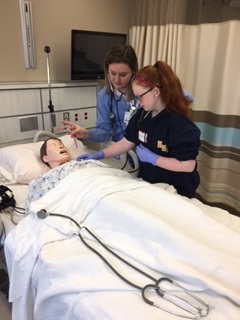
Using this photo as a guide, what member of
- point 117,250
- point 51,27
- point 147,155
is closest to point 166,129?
point 147,155

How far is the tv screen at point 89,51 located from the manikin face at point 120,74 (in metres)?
0.78

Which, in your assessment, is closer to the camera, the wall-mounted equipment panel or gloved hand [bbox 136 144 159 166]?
gloved hand [bbox 136 144 159 166]

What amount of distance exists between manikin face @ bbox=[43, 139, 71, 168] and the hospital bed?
1.45 ft

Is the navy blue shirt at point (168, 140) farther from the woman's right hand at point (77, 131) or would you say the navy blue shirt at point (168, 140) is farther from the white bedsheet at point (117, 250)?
the woman's right hand at point (77, 131)

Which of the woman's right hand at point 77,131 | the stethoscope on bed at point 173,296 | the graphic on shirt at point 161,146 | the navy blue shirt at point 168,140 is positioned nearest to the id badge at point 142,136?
the navy blue shirt at point 168,140

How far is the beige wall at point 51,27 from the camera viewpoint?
2.20 meters

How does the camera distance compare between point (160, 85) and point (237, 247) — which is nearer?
point (237, 247)

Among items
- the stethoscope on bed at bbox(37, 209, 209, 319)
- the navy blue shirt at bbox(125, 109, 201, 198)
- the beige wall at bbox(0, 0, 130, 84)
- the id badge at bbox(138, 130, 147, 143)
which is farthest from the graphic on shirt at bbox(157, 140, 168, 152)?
the beige wall at bbox(0, 0, 130, 84)

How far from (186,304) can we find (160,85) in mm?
986

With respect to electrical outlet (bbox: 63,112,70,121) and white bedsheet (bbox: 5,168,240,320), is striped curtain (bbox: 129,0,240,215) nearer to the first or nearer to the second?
electrical outlet (bbox: 63,112,70,121)

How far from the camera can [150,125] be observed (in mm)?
1520

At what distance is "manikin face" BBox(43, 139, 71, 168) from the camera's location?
1842 millimetres

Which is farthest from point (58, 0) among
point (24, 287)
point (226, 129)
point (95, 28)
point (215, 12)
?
point (24, 287)

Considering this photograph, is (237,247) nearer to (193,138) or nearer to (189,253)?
(189,253)
